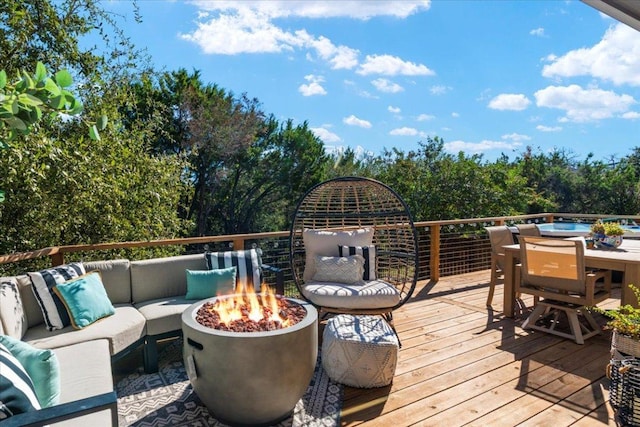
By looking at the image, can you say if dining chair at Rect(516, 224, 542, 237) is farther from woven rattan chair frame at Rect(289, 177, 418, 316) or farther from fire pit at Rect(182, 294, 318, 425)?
fire pit at Rect(182, 294, 318, 425)

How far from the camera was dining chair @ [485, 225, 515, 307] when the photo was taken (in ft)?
14.4

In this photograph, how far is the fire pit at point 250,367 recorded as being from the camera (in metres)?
2.03

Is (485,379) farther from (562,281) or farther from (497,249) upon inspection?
(497,249)

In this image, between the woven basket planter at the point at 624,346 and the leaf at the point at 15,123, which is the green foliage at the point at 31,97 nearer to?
the leaf at the point at 15,123

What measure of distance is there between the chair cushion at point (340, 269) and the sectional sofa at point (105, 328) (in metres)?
0.44

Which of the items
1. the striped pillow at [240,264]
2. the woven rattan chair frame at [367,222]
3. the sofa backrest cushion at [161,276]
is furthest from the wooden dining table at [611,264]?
the sofa backrest cushion at [161,276]

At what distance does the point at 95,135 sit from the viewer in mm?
1136

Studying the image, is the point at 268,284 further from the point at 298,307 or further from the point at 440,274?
the point at 440,274

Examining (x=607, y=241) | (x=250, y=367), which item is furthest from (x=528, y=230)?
(x=250, y=367)

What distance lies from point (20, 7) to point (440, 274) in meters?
5.75

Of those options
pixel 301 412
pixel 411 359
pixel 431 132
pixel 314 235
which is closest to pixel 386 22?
pixel 431 132

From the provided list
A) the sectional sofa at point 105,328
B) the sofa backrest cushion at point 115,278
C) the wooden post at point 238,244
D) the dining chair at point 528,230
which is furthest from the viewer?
the dining chair at point 528,230

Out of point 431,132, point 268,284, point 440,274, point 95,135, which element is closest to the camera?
point 95,135

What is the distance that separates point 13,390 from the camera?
133cm
